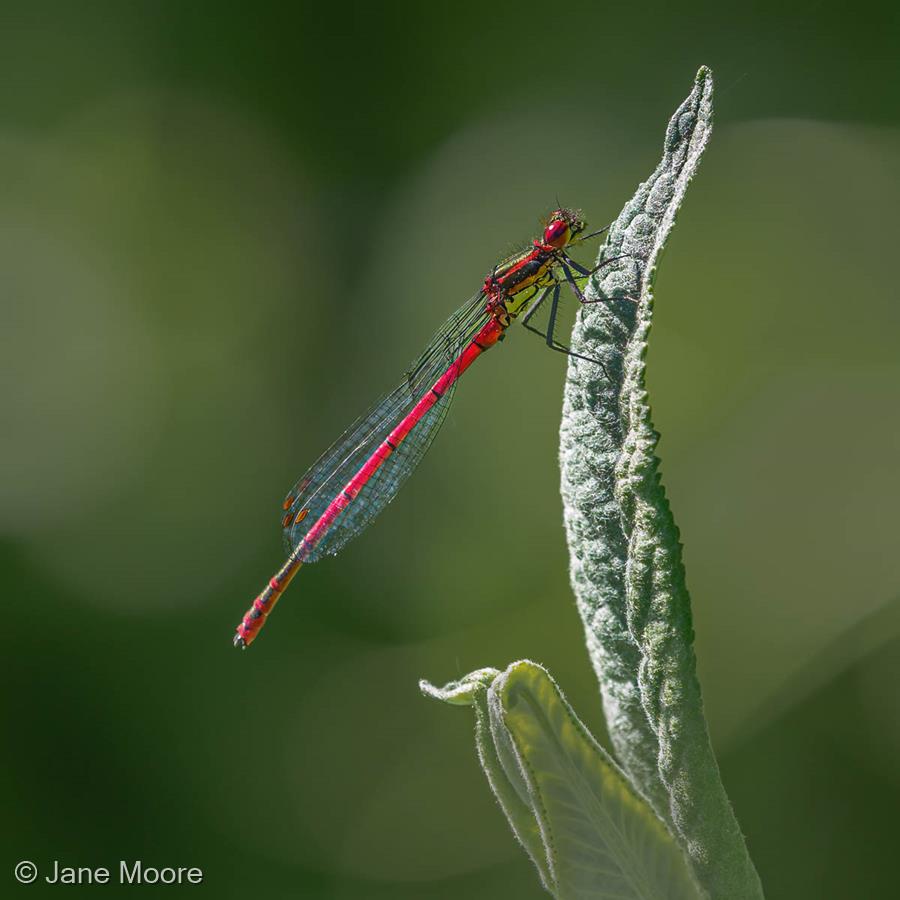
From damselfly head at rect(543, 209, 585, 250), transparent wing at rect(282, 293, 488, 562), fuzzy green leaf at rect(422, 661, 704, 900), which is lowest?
fuzzy green leaf at rect(422, 661, 704, 900)

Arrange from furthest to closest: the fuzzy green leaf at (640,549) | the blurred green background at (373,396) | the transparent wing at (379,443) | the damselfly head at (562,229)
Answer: the transparent wing at (379,443) → the blurred green background at (373,396) → the damselfly head at (562,229) → the fuzzy green leaf at (640,549)

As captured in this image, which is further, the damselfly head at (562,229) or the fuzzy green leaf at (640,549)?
the damselfly head at (562,229)

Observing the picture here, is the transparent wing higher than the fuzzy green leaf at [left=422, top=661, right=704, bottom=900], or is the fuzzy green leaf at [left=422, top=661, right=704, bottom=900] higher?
the transparent wing

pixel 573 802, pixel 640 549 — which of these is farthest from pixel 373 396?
pixel 640 549

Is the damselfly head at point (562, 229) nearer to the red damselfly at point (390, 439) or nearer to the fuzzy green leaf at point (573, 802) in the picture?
the red damselfly at point (390, 439)

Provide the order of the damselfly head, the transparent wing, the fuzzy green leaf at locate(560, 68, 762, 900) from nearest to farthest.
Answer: the fuzzy green leaf at locate(560, 68, 762, 900) → the damselfly head → the transparent wing

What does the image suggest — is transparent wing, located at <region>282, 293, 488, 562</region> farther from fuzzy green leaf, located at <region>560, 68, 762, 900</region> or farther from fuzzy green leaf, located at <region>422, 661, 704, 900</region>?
fuzzy green leaf, located at <region>422, 661, 704, 900</region>

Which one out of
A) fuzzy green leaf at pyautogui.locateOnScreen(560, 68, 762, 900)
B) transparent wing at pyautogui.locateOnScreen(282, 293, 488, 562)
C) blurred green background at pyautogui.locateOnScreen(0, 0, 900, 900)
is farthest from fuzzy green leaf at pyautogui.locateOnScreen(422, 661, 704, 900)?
transparent wing at pyautogui.locateOnScreen(282, 293, 488, 562)

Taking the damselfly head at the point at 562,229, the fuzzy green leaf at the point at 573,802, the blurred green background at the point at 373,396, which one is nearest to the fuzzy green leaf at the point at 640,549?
the fuzzy green leaf at the point at 573,802
